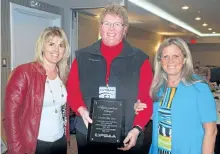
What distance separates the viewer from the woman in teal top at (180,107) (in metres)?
1.57

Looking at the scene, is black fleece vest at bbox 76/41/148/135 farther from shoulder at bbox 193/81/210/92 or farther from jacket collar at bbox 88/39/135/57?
shoulder at bbox 193/81/210/92

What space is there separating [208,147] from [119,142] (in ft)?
1.81

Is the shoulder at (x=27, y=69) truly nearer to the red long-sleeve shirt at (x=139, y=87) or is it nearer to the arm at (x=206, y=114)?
the red long-sleeve shirt at (x=139, y=87)

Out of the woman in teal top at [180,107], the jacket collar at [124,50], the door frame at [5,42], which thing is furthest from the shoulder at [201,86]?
the door frame at [5,42]

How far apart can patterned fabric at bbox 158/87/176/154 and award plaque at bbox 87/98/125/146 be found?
0.31 meters

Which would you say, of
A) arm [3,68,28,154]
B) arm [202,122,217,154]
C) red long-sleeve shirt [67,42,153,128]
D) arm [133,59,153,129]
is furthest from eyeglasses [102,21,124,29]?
arm [202,122,217,154]

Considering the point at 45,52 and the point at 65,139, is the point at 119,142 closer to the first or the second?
the point at 65,139

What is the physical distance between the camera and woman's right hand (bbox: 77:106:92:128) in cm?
155

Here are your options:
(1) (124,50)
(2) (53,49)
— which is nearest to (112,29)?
(1) (124,50)

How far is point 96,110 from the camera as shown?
155cm

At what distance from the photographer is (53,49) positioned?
1.82 meters

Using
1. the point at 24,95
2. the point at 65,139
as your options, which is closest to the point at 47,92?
the point at 24,95

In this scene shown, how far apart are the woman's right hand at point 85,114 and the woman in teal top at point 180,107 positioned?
11.8 inches

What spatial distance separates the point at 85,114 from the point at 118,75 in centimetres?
31
